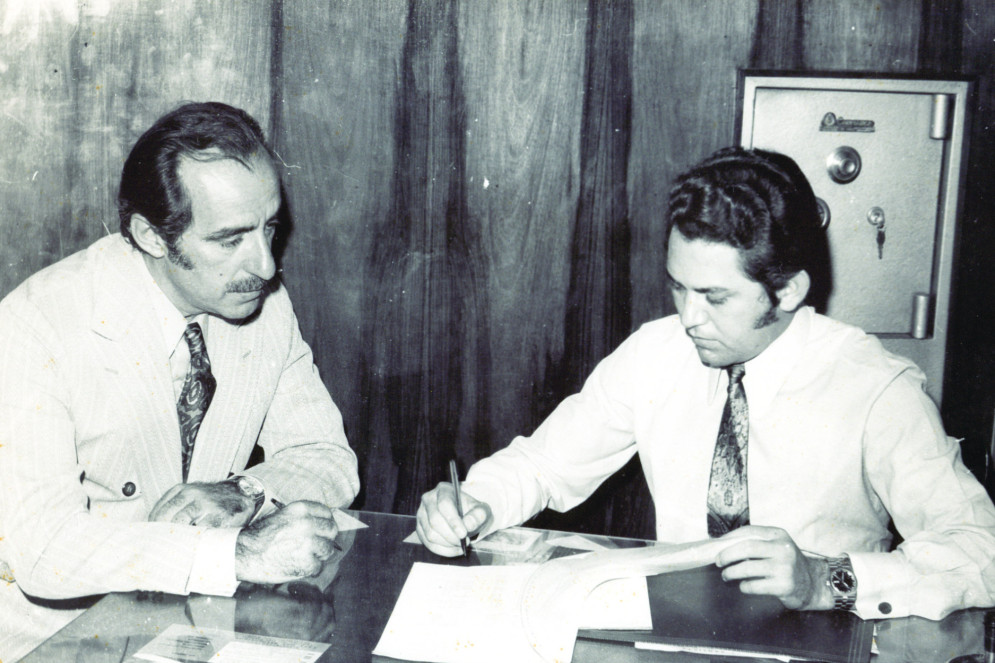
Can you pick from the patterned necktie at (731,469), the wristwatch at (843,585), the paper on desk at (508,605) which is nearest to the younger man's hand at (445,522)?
the paper on desk at (508,605)

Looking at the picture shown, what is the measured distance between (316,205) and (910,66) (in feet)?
5.80

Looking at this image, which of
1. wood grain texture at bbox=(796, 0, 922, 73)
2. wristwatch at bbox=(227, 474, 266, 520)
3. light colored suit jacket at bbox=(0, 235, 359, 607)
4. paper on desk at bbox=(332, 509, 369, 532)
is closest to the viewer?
light colored suit jacket at bbox=(0, 235, 359, 607)

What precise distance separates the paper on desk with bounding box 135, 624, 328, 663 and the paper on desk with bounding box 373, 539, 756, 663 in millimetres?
109

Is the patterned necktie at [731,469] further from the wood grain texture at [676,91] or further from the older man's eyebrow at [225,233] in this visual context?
the older man's eyebrow at [225,233]

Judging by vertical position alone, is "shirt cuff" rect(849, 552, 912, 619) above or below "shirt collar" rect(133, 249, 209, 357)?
below

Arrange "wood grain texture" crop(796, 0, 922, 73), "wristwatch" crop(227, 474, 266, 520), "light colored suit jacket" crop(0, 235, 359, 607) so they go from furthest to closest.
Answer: "wood grain texture" crop(796, 0, 922, 73)
"wristwatch" crop(227, 474, 266, 520)
"light colored suit jacket" crop(0, 235, 359, 607)

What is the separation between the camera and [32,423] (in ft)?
5.21

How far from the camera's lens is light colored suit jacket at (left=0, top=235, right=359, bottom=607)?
143cm

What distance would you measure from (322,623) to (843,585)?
81 centimetres

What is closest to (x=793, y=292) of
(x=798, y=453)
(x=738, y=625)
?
(x=798, y=453)

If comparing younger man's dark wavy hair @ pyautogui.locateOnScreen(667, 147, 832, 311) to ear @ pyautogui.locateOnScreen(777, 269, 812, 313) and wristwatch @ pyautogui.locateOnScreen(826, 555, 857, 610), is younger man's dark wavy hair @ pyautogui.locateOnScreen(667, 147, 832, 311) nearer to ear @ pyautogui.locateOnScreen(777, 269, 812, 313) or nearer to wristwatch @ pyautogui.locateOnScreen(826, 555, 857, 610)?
ear @ pyautogui.locateOnScreen(777, 269, 812, 313)

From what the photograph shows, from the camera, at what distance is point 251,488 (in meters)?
1.76

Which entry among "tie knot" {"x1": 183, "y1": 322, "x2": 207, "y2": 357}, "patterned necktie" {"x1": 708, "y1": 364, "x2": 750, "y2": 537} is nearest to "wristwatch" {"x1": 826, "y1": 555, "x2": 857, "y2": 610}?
"patterned necktie" {"x1": 708, "y1": 364, "x2": 750, "y2": 537}

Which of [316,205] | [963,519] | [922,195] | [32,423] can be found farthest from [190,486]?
[922,195]
